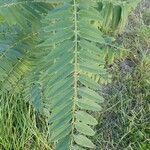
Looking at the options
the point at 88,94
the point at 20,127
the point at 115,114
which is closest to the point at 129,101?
the point at 115,114

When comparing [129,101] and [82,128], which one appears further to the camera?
[129,101]

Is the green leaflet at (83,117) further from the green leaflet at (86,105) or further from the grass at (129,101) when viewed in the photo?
the grass at (129,101)

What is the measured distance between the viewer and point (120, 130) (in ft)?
7.80

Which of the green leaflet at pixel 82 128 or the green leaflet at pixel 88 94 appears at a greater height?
the green leaflet at pixel 88 94

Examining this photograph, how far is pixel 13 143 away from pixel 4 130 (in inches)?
3.4

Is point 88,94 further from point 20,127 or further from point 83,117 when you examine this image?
point 20,127

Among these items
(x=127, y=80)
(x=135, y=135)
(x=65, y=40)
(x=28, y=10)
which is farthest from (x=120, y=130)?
(x=65, y=40)

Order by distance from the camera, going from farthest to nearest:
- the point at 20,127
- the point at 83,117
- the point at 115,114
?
the point at 115,114 < the point at 20,127 < the point at 83,117

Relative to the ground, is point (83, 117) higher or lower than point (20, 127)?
higher

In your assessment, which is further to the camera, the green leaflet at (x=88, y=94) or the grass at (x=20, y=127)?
the grass at (x=20, y=127)

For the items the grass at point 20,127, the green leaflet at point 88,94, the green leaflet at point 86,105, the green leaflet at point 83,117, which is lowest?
the grass at point 20,127

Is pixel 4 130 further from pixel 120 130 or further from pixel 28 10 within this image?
pixel 28 10

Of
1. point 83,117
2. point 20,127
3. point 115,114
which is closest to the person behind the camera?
point 83,117

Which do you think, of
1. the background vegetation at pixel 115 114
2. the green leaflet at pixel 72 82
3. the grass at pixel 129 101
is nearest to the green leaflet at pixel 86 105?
the green leaflet at pixel 72 82
